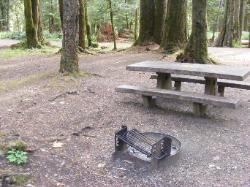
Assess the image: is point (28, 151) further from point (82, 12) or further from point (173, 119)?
point (82, 12)

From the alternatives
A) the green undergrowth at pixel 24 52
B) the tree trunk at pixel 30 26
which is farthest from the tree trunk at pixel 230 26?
the tree trunk at pixel 30 26

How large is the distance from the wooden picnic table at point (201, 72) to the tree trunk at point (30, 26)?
1206 cm

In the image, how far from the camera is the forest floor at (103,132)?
4.85 meters

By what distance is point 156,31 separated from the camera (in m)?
15.8

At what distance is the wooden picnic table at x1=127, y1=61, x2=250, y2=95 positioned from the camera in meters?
6.48

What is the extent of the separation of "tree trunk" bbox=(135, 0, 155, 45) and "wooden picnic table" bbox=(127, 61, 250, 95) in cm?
820

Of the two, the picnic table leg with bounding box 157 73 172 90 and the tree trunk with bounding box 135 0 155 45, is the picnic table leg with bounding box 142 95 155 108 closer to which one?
the picnic table leg with bounding box 157 73 172 90

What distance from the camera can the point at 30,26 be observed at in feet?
60.2

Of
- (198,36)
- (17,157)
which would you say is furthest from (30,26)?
(17,157)

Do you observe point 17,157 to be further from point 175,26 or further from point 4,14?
point 4,14

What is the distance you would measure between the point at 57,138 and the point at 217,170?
2.41 m

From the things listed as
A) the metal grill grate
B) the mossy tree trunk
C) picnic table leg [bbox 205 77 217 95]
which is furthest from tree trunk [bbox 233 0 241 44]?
the mossy tree trunk

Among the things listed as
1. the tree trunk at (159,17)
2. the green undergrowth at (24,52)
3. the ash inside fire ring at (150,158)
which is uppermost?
the tree trunk at (159,17)

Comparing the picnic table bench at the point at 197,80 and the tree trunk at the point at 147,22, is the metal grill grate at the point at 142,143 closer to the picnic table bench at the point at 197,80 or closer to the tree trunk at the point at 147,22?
the picnic table bench at the point at 197,80
